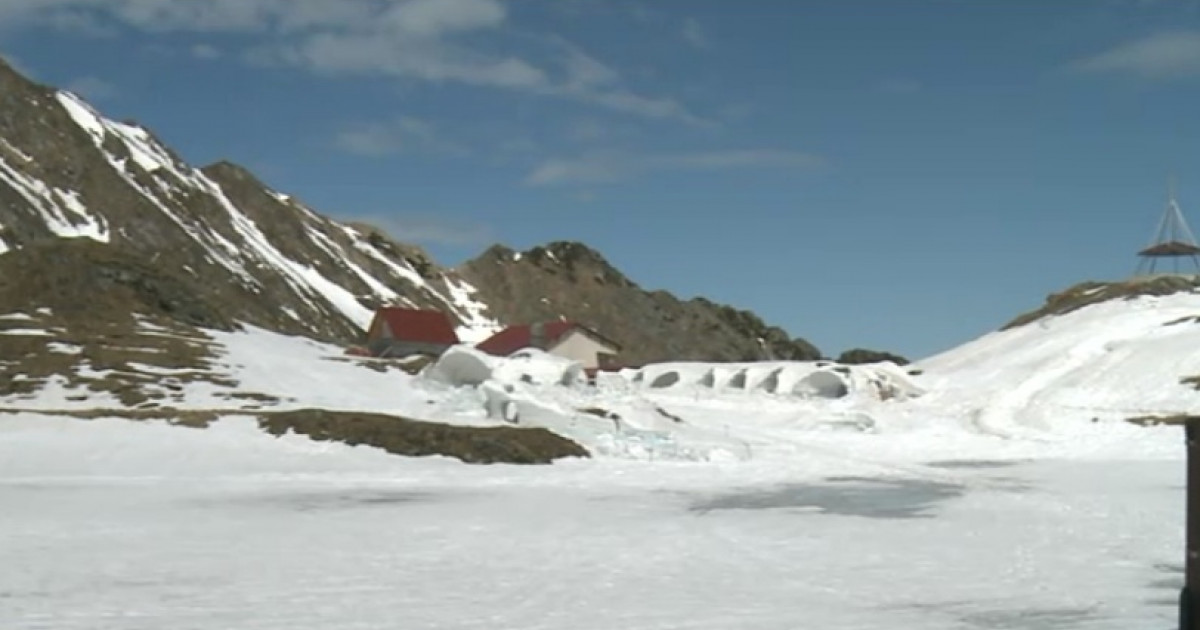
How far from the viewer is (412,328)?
10150 cm

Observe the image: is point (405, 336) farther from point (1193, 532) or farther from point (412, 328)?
point (1193, 532)

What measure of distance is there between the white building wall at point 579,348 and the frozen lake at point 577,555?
73426 millimetres

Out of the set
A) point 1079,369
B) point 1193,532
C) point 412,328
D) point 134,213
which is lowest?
point 1193,532

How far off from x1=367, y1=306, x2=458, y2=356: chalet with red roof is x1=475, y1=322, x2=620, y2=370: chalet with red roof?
133 inches

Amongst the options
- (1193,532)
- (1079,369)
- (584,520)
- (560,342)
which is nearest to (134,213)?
(560,342)

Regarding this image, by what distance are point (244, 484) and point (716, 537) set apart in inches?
474

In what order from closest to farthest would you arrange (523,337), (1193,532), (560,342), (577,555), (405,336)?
(1193,532) → (577,555) → (560,342) → (405,336) → (523,337)

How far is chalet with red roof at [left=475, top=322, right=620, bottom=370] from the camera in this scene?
99125mm

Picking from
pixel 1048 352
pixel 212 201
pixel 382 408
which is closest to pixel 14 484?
pixel 382 408

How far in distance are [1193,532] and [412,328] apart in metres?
94.9

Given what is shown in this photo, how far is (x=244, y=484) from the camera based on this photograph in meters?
25.3

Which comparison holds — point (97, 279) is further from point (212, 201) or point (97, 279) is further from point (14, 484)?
point (212, 201)

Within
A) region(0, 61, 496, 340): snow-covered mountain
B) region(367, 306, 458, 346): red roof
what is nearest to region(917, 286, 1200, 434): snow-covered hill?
region(367, 306, 458, 346): red roof

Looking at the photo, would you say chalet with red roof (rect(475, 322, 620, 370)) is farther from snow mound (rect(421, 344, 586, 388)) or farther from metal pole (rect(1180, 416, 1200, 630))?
metal pole (rect(1180, 416, 1200, 630))
